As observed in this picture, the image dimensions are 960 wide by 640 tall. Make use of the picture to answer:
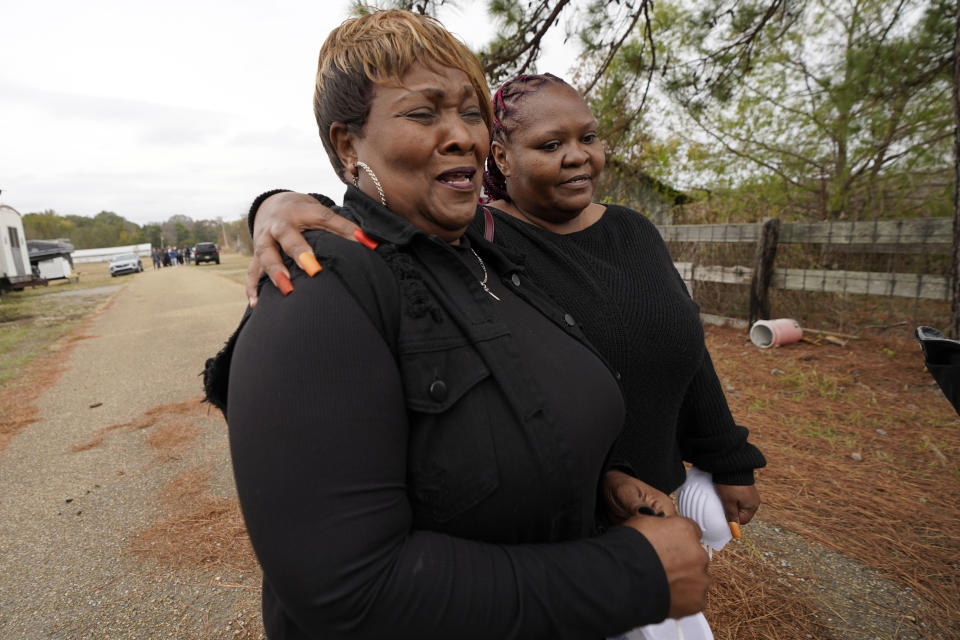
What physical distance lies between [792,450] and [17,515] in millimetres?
5614

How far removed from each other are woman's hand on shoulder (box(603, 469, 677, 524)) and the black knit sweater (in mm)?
120

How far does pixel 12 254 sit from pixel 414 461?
21.2m

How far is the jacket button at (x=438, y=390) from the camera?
85 centimetres

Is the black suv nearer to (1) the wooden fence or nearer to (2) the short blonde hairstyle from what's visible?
(1) the wooden fence

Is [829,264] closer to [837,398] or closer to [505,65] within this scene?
[837,398]

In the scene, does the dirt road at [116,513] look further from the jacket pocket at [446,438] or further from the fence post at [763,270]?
the fence post at [763,270]

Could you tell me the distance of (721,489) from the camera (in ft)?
5.84

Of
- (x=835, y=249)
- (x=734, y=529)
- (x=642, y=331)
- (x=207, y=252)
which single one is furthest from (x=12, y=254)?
(x=207, y=252)

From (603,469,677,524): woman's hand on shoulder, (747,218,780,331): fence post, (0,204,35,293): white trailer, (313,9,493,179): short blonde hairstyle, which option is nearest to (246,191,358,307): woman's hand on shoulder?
(313,9,493,179): short blonde hairstyle

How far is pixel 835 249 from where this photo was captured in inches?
285

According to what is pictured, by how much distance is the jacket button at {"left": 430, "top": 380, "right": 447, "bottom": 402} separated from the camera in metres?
0.85

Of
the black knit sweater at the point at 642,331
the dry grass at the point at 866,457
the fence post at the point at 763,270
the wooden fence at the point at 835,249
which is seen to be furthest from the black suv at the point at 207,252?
the black knit sweater at the point at 642,331

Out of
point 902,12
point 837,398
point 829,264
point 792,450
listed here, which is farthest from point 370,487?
point 829,264

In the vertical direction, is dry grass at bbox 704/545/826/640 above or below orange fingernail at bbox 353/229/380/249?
below
